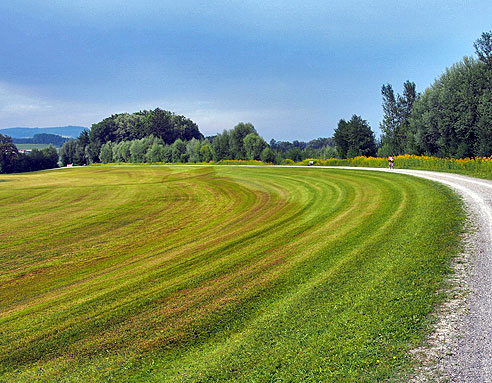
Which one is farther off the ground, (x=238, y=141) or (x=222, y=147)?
(x=238, y=141)

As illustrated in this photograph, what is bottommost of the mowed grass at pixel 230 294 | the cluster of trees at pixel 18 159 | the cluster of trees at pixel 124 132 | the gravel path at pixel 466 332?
the mowed grass at pixel 230 294

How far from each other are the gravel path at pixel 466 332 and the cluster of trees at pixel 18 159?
97.1m

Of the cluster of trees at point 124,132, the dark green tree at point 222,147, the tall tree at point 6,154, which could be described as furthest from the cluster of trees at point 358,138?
the tall tree at point 6,154

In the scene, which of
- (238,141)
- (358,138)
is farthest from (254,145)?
(358,138)

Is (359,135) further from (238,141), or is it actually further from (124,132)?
(124,132)

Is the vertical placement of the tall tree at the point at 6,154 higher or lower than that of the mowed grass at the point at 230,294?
higher

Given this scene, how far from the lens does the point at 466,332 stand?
152 inches

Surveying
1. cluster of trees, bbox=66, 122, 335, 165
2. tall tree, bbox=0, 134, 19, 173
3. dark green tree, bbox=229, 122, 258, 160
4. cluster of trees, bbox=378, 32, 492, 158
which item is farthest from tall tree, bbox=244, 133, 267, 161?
tall tree, bbox=0, 134, 19, 173

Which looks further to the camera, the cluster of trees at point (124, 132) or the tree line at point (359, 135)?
the cluster of trees at point (124, 132)

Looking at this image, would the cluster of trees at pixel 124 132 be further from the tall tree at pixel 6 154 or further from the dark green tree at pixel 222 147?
the dark green tree at pixel 222 147

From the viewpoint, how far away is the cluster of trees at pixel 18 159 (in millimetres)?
79062

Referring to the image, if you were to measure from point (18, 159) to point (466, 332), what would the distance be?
100 meters

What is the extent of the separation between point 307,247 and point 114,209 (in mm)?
11710

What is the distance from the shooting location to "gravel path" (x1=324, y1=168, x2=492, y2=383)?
10.7ft
